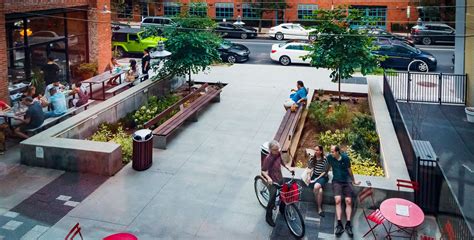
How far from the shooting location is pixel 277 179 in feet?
31.1

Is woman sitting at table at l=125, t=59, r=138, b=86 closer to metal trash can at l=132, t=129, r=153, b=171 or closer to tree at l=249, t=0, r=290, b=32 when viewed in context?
metal trash can at l=132, t=129, r=153, b=171

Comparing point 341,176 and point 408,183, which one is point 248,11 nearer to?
point 341,176

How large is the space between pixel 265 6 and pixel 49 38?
27.5 meters

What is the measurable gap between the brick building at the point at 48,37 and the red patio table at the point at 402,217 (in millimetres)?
12291

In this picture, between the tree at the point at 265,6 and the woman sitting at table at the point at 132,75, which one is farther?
the tree at the point at 265,6

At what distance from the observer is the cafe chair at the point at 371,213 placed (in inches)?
346

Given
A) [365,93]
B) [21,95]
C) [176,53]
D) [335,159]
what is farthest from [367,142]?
[21,95]

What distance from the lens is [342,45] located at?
16812mm

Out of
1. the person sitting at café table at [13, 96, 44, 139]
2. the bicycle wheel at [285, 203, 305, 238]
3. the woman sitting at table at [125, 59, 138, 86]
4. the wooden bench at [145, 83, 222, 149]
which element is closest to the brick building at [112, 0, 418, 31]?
the woman sitting at table at [125, 59, 138, 86]

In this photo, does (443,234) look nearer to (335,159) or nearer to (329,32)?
(335,159)

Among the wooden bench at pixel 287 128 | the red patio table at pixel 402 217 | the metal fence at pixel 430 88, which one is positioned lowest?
the red patio table at pixel 402 217

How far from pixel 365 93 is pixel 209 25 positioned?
6.27 meters

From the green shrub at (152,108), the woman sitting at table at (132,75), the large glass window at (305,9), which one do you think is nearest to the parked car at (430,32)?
the large glass window at (305,9)

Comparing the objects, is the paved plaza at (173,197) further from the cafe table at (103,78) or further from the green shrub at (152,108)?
the cafe table at (103,78)
